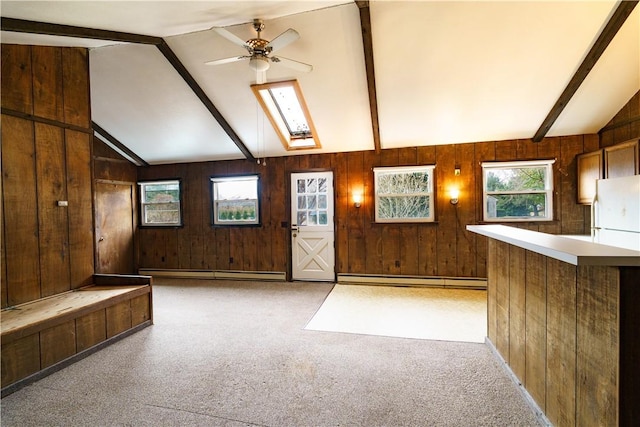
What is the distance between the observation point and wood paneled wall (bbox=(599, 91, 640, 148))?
12.3ft

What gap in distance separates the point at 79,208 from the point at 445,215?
16.9ft

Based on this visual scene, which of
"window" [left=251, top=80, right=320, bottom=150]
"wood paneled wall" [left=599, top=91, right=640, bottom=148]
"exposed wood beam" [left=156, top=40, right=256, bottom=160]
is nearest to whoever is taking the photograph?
"exposed wood beam" [left=156, top=40, right=256, bottom=160]

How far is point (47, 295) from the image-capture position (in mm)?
3010

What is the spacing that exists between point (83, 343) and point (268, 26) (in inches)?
141

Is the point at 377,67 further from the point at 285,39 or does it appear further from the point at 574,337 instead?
the point at 574,337

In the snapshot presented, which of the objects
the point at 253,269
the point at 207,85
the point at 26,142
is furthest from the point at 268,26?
the point at 253,269

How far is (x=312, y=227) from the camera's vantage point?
220 inches

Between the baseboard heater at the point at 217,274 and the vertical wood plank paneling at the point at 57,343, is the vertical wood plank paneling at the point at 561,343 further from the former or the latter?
the baseboard heater at the point at 217,274

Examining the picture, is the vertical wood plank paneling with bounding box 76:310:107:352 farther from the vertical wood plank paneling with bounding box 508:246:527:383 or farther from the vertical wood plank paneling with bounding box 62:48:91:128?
the vertical wood plank paneling with bounding box 508:246:527:383

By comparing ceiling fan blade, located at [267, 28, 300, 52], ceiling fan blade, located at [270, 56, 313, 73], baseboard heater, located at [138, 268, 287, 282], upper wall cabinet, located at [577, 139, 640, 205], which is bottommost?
baseboard heater, located at [138, 268, 287, 282]

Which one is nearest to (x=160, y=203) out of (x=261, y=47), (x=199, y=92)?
(x=199, y=92)

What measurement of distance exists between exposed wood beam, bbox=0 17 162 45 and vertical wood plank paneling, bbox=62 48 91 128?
0.57m

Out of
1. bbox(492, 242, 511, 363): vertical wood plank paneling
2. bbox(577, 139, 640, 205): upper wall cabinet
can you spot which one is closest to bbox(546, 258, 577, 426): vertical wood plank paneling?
bbox(492, 242, 511, 363): vertical wood plank paneling

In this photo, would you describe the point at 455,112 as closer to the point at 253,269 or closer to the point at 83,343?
the point at 253,269
